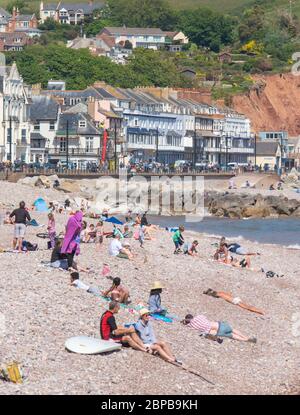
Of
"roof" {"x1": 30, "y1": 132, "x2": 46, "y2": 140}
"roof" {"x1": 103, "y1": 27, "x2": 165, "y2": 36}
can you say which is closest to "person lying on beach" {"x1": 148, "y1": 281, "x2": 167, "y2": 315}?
"roof" {"x1": 30, "y1": 132, "x2": 46, "y2": 140}

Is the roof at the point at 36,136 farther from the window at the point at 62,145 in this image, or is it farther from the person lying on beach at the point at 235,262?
the person lying on beach at the point at 235,262

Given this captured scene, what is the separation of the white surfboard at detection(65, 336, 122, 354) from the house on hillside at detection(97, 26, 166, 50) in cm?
14969

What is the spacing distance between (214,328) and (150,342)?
2.70m

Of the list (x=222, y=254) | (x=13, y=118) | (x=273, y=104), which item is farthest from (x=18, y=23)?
(x=222, y=254)

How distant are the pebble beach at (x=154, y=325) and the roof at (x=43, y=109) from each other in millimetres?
61638

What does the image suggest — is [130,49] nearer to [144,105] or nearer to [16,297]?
[144,105]

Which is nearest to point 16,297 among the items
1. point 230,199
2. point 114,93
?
point 230,199

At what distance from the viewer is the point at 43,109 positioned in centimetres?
9631

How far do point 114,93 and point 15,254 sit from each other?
82.6 metres

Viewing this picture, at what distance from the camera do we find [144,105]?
113375 mm

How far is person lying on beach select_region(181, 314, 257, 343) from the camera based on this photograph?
24891mm

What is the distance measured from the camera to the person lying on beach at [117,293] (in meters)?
25.9

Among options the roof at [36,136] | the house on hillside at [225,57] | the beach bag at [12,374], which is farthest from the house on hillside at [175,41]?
the beach bag at [12,374]

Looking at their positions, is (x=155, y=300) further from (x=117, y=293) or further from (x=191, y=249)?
(x=191, y=249)
